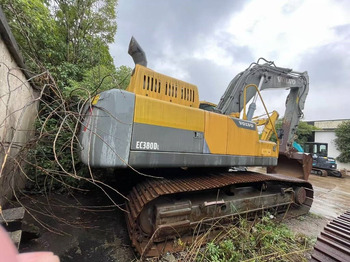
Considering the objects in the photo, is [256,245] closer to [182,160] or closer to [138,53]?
[182,160]

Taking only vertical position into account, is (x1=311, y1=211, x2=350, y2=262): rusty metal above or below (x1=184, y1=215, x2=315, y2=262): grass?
above

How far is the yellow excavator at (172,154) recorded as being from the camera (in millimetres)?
2062

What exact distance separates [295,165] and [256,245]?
439 cm

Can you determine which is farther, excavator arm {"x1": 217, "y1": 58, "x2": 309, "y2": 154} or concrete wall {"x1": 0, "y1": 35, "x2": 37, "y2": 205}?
excavator arm {"x1": 217, "y1": 58, "x2": 309, "y2": 154}

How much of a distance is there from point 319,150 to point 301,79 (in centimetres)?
1009

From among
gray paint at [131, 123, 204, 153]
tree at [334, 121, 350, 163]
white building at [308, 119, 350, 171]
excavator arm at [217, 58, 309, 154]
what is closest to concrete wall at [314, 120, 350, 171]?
white building at [308, 119, 350, 171]

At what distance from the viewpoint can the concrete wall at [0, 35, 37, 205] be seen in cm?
209

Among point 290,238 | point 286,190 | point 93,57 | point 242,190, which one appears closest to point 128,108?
point 242,190

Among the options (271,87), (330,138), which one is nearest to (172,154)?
(271,87)

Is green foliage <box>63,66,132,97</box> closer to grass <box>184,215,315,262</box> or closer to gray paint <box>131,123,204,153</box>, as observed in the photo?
gray paint <box>131,123,204,153</box>

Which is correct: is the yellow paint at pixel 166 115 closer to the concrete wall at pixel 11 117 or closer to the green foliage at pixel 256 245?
the concrete wall at pixel 11 117

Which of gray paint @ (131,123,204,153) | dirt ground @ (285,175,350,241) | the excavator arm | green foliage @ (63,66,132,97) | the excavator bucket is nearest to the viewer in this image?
gray paint @ (131,123,204,153)

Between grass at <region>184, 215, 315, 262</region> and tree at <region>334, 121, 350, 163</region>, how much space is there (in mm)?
17346

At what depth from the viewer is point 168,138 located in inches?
91.7
